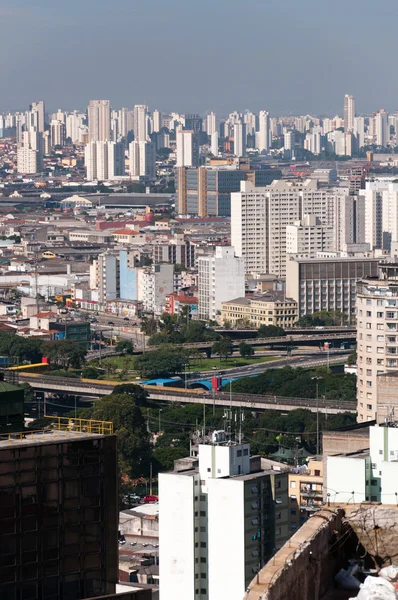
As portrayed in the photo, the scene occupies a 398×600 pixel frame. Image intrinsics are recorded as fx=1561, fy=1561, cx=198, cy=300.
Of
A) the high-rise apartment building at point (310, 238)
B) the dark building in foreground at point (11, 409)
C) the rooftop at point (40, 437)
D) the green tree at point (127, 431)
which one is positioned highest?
the high-rise apartment building at point (310, 238)

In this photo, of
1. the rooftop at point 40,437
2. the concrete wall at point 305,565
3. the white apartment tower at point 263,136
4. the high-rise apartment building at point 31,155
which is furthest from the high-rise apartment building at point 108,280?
the white apartment tower at point 263,136

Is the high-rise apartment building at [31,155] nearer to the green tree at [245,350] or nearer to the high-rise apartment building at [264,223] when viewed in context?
the high-rise apartment building at [264,223]

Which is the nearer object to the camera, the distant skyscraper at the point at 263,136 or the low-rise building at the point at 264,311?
the low-rise building at the point at 264,311

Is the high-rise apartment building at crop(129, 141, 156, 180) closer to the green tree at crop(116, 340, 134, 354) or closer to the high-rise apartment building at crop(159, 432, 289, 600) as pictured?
the green tree at crop(116, 340, 134, 354)

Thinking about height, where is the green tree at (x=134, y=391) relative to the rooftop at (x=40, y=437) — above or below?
below

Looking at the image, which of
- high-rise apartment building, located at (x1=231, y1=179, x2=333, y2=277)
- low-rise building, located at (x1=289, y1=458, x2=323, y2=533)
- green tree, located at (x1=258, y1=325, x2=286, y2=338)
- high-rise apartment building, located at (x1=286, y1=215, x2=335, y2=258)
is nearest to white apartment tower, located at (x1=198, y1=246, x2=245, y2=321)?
green tree, located at (x1=258, y1=325, x2=286, y2=338)

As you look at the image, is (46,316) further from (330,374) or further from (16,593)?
(16,593)
